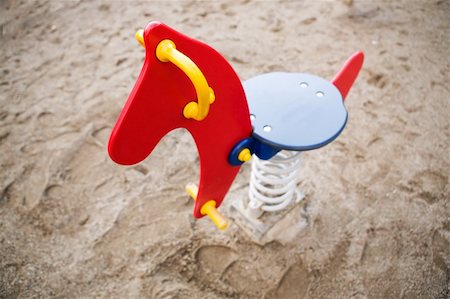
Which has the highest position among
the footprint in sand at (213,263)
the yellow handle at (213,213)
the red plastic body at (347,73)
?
the red plastic body at (347,73)

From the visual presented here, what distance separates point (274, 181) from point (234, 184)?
1.23 ft

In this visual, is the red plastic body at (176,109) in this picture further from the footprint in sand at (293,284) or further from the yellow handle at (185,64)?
the footprint in sand at (293,284)

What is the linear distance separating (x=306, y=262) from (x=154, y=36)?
865mm

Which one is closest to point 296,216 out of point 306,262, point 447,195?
point 306,262

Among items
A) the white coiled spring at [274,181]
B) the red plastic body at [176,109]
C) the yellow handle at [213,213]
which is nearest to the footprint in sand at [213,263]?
the white coiled spring at [274,181]

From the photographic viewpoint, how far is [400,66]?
1.77 m

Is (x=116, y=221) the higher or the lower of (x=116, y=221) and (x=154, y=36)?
the lower

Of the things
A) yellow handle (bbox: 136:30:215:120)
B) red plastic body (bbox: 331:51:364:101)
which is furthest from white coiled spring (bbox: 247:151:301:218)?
yellow handle (bbox: 136:30:215:120)

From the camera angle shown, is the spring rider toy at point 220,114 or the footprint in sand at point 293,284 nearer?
the spring rider toy at point 220,114

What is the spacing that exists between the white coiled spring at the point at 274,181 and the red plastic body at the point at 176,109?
7.5 inches

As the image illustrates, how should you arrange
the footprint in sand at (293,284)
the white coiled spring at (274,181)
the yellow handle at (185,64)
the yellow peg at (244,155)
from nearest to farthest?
the yellow handle at (185,64) < the yellow peg at (244,155) < the white coiled spring at (274,181) < the footprint in sand at (293,284)

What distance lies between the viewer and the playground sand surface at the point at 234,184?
1116 millimetres

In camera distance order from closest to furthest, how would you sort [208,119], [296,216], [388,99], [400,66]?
[208,119]
[296,216]
[388,99]
[400,66]

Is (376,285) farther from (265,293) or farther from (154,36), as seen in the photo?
(154,36)
